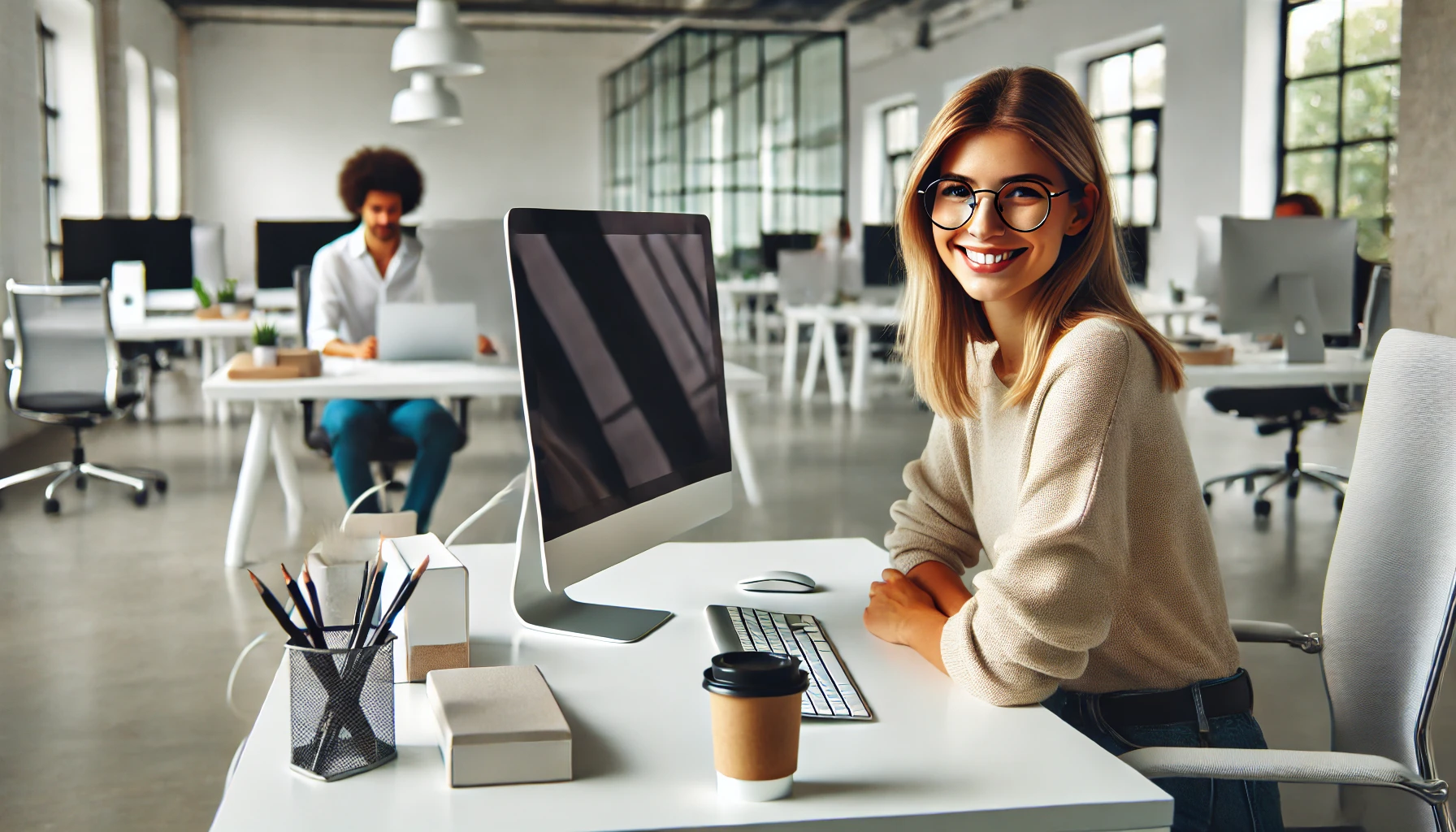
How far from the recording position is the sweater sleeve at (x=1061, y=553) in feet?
3.50

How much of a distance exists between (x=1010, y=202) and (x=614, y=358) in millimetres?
467

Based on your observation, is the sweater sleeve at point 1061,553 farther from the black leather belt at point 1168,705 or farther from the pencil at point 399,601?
the pencil at point 399,601

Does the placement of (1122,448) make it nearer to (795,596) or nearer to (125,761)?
(795,596)

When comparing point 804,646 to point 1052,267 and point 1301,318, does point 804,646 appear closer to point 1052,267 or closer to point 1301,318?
point 1052,267

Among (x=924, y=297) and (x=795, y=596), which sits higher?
(x=924, y=297)

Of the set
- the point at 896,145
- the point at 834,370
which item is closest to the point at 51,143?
the point at 834,370

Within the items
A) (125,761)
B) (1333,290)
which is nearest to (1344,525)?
(125,761)

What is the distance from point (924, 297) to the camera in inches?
55.9

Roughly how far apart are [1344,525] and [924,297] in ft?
1.70

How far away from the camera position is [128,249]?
22.1ft

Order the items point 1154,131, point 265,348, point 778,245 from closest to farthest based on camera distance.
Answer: point 265,348
point 1154,131
point 778,245

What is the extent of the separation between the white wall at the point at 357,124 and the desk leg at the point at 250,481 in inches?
489

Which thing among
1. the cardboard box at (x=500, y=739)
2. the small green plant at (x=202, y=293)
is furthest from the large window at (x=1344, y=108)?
the cardboard box at (x=500, y=739)

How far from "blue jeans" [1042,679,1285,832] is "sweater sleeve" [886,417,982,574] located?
0.90 feet
